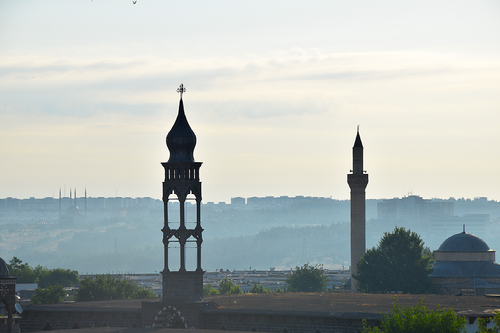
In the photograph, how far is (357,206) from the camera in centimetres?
9150

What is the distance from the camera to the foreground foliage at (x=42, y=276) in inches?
4754

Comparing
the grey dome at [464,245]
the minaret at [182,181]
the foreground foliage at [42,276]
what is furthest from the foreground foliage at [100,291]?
the minaret at [182,181]

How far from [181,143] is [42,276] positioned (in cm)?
9078

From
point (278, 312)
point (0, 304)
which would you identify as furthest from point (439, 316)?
point (0, 304)

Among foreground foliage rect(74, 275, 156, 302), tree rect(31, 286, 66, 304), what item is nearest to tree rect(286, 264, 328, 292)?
foreground foliage rect(74, 275, 156, 302)

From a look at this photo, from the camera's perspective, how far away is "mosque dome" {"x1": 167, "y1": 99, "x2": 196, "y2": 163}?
4350cm

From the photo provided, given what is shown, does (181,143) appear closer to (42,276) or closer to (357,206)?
(357,206)

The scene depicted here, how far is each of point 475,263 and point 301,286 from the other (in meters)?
24.2

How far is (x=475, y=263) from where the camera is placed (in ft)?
321

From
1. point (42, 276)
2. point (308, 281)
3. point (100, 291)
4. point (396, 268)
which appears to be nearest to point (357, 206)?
point (396, 268)

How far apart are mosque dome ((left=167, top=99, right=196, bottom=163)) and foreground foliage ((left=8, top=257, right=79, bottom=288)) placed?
3175 inches

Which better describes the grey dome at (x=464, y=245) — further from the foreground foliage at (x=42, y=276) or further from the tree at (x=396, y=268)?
the foreground foliage at (x=42, y=276)

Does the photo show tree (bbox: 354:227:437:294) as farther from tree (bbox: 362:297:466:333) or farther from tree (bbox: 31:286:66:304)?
tree (bbox: 362:297:466:333)

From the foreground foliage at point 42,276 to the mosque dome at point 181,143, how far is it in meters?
80.7
